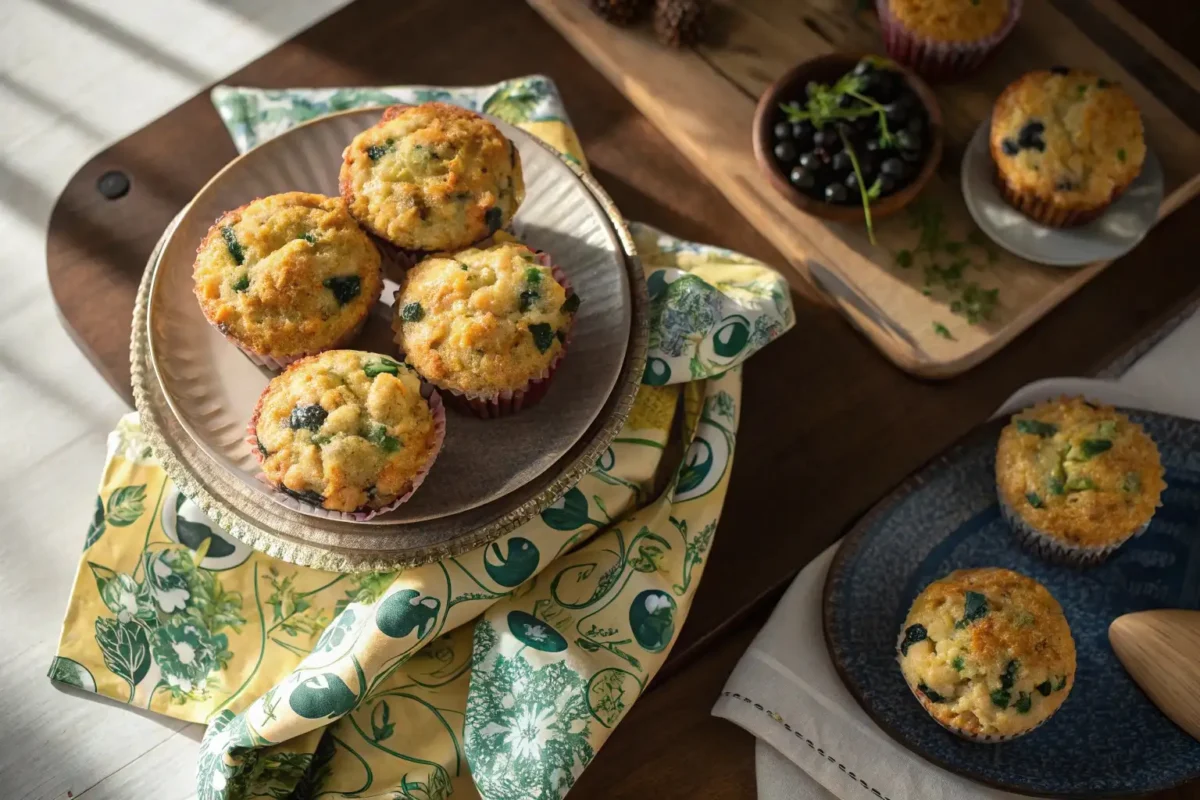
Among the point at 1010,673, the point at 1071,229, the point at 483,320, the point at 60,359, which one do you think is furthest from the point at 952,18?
the point at 60,359

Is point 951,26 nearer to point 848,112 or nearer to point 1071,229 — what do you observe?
point 848,112

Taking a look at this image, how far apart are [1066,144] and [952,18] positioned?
34cm

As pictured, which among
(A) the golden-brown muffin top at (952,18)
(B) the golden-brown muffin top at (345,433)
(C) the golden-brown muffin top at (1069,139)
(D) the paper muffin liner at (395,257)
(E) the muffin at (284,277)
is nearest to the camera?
(B) the golden-brown muffin top at (345,433)

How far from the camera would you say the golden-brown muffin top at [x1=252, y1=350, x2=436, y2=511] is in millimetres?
1627

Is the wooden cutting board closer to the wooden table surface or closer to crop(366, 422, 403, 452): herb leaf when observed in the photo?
the wooden table surface

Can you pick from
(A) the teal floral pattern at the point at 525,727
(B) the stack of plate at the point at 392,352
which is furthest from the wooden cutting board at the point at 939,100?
(A) the teal floral pattern at the point at 525,727

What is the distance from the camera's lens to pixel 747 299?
1.92 metres

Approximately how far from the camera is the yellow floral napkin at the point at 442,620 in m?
1.70

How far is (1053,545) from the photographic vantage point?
1.84 meters

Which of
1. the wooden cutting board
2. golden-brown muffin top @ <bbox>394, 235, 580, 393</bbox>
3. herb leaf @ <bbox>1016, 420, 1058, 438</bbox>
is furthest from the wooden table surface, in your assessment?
golden-brown muffin top @ <bbox>394, 235, 580, 393</bbox>

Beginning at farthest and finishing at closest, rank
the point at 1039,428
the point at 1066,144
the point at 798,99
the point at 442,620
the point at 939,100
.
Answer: the point at 939,100, the point at 798,99, the point at 1066,144, the point at 1039,428, the point at 442,620

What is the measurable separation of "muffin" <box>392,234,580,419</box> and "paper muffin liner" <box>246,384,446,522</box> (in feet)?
0.12

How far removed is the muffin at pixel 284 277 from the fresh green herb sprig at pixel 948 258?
1026mm

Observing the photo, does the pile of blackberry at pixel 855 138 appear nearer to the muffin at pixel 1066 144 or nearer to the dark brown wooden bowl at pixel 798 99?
the dark brown wooden bowl at pixel 798 99
